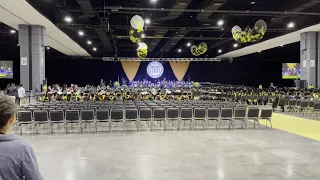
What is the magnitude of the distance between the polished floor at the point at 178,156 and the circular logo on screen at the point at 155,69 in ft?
96.9

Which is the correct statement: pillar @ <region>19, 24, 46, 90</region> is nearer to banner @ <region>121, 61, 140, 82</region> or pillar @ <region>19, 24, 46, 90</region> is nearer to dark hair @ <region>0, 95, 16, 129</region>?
dark hair @ <region>0, 95, 16, 129</region>

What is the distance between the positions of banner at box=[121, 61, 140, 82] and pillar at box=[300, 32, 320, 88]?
70.2 ft

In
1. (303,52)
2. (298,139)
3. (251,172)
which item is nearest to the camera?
(251,172)

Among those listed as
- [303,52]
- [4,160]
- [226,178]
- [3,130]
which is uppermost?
[303,52]

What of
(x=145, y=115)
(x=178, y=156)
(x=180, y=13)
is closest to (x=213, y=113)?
(x=145, y=115)

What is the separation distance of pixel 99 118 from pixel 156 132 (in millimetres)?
1930

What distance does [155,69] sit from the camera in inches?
1598

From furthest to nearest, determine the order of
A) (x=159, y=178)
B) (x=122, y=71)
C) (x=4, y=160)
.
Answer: (x=122, y=71)
(x=159, y=178)
(x=4, y=160)

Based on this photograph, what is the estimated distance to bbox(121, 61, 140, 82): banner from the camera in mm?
40500

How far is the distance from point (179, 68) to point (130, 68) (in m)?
5.93

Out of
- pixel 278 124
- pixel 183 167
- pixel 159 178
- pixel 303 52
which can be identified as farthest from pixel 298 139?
pixel 303 52

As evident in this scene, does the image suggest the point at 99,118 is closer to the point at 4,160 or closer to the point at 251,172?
the point at 251,172

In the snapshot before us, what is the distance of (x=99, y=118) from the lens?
36.5 feet

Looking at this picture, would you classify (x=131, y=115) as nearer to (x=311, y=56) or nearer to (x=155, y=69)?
(x=311, y=56)
